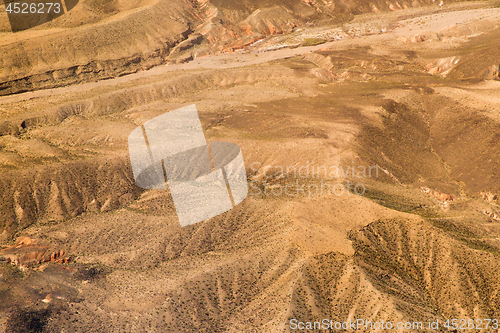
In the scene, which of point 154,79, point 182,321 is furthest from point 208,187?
point 154,79

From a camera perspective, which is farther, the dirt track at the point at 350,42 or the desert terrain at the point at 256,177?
the dirt track at the point at 350,42

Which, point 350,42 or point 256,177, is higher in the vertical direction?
point 350,42

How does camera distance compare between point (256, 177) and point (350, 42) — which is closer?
point (256, 177)

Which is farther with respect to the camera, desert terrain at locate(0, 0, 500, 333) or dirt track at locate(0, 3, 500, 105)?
dirt track at locate(0, 3, 500, 105)

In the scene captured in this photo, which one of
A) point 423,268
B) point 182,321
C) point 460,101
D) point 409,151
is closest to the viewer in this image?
point 182,321

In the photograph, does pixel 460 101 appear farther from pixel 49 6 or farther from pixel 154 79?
pixel 49 6

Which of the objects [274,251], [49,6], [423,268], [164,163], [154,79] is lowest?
[423,268]

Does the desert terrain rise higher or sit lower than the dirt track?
lower

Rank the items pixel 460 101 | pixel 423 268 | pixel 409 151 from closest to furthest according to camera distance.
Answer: pixel 423 268 < pixel 409 151 < pixel 460 101
